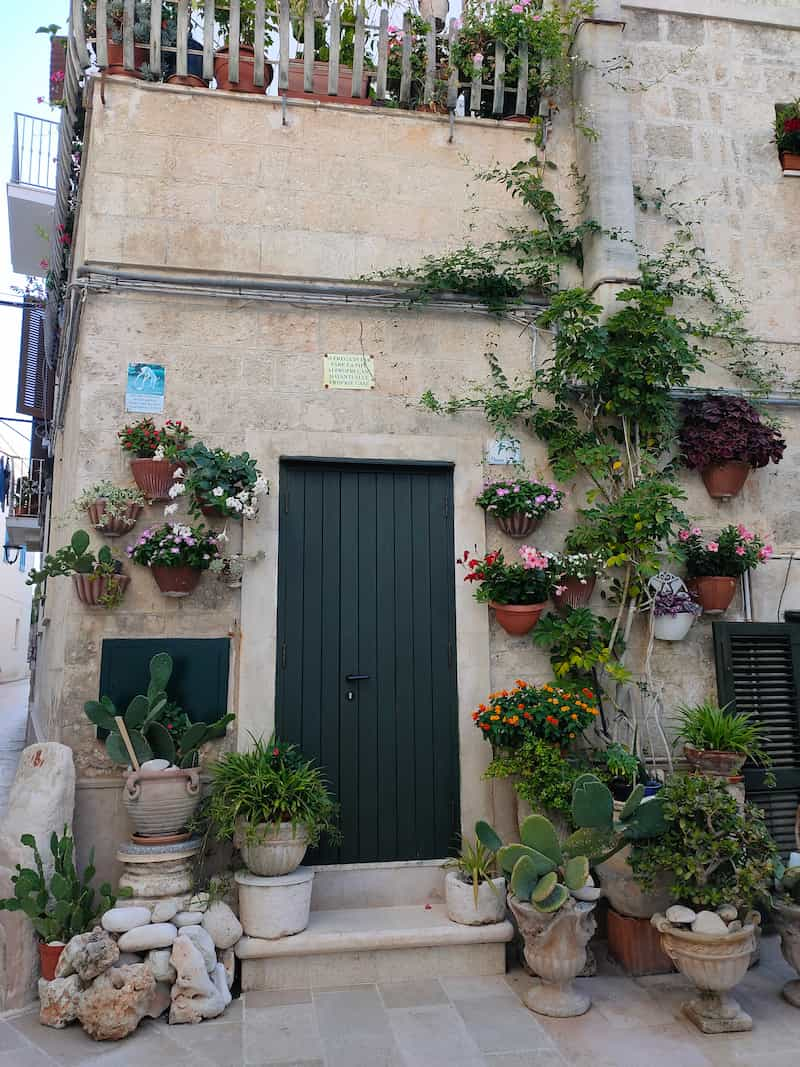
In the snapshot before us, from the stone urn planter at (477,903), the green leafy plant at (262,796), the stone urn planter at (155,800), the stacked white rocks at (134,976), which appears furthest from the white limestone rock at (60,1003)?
the stone urn planter at (477,903)

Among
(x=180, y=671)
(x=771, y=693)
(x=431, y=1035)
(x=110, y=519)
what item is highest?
(x=110, y=519)

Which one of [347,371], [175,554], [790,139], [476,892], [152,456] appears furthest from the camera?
[790,139]

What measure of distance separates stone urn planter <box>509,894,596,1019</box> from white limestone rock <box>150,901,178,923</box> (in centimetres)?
152

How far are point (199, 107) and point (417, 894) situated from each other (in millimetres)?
4822

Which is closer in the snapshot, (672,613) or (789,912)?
(789,912)

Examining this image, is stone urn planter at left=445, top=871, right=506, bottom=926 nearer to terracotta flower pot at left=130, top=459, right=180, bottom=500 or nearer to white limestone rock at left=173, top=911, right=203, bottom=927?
white limestone rock at left=173, top=911, right=203, bottom=927

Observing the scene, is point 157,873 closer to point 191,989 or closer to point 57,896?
point 57,896

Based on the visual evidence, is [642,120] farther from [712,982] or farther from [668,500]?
[712,982]

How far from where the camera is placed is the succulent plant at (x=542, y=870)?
11.3 feet

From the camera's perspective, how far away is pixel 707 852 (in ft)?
11.4

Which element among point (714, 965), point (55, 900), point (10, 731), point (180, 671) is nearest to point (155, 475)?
point (180, 671)

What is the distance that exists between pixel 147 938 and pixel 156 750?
2.95 ft

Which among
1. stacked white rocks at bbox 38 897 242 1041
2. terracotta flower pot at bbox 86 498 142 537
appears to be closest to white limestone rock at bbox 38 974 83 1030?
stacked white rocks at bbox 38 897 242 1041

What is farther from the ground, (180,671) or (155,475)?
(155,475)
